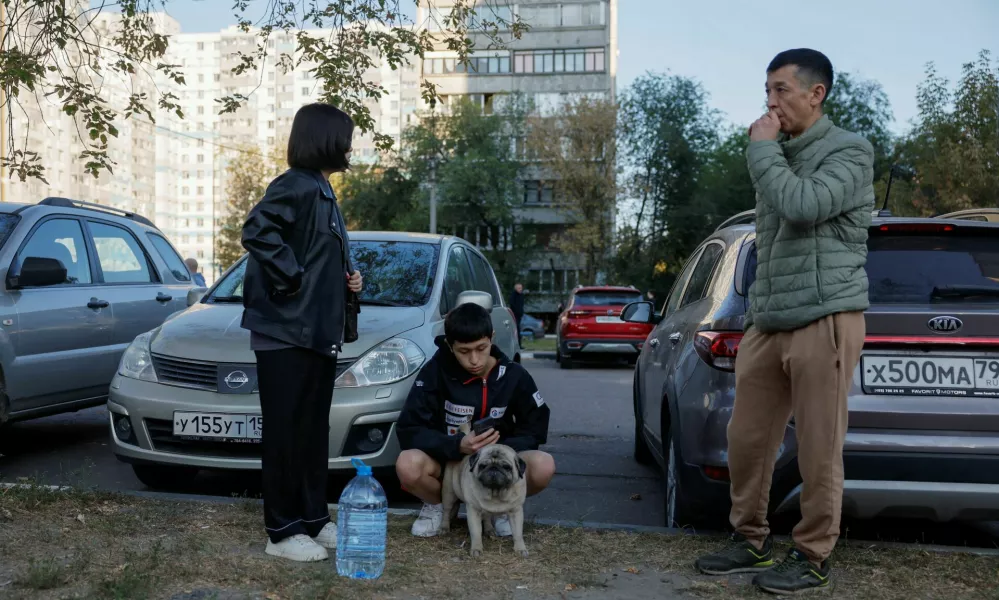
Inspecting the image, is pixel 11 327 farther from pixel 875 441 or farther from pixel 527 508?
pixel 875 441

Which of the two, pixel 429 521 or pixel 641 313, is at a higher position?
pixel 641 313

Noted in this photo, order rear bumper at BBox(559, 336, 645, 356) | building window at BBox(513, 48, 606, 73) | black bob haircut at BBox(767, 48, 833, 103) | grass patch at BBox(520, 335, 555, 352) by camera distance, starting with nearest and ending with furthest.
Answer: black bob haircut at BBox(767, 48, 833, 103), rear bumper at BBox(559, 336, 645, 356), grass patch at BBox(520, 335, 555, 352), building window at BBox(513, 48, 606, 73)

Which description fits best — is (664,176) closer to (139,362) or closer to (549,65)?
(549,65)

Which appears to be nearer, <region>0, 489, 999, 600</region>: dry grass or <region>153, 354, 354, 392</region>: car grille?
<region>0, 489, 999, 600</region>: dry grass

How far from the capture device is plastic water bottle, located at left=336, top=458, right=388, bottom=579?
13.2ft

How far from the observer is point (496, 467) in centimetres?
431

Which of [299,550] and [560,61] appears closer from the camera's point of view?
[299,550]

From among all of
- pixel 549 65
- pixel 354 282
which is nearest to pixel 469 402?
pixel 354 282

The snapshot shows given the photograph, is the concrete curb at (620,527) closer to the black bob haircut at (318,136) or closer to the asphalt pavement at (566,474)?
the asphalt pavement at (566,474)

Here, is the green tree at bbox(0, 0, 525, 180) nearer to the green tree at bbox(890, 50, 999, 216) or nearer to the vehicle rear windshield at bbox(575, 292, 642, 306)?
the vehicle rear windshield at bbox(575, 292, 642, 306)

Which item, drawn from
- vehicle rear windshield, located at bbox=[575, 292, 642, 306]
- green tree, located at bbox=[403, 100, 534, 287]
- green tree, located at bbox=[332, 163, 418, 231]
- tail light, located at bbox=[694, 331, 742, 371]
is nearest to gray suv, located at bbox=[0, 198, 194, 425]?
tail light, located at bbox=[694, 331, 742, 371]

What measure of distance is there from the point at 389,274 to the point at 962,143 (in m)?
25.0

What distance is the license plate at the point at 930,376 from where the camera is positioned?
4.12 m

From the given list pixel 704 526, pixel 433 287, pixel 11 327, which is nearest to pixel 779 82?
pixel 704 526
